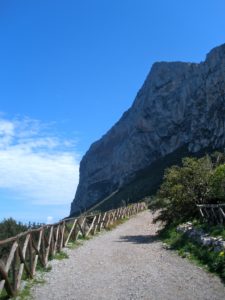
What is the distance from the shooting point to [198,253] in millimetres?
16484

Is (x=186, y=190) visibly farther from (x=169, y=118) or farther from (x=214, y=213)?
(x=169, y=118)

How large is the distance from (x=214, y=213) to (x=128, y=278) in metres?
7.91

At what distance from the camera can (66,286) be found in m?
12.4

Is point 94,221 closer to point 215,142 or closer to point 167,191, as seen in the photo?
point 167,191

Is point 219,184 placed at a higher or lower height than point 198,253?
higher

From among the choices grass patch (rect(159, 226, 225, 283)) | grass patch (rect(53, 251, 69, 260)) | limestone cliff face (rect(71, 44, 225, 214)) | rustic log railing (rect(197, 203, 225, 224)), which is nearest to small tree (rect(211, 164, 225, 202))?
rustic log railing (rect(197, 203, 225, 224))

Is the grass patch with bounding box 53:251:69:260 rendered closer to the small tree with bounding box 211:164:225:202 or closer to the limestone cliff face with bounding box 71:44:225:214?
the small tree with bounding box 211:164:225:202

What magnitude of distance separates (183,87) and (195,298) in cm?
14399

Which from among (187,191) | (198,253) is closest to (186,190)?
(187,191)

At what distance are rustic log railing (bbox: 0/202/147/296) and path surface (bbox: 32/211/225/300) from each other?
1.93 feet

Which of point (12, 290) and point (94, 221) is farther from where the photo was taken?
point (94, 221)

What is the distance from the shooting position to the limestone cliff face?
419 feet

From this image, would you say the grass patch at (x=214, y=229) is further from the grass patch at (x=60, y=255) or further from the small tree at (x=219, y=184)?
the grass patch at (x=60, y=255)

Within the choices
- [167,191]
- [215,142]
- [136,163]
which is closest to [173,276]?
[167,191]
